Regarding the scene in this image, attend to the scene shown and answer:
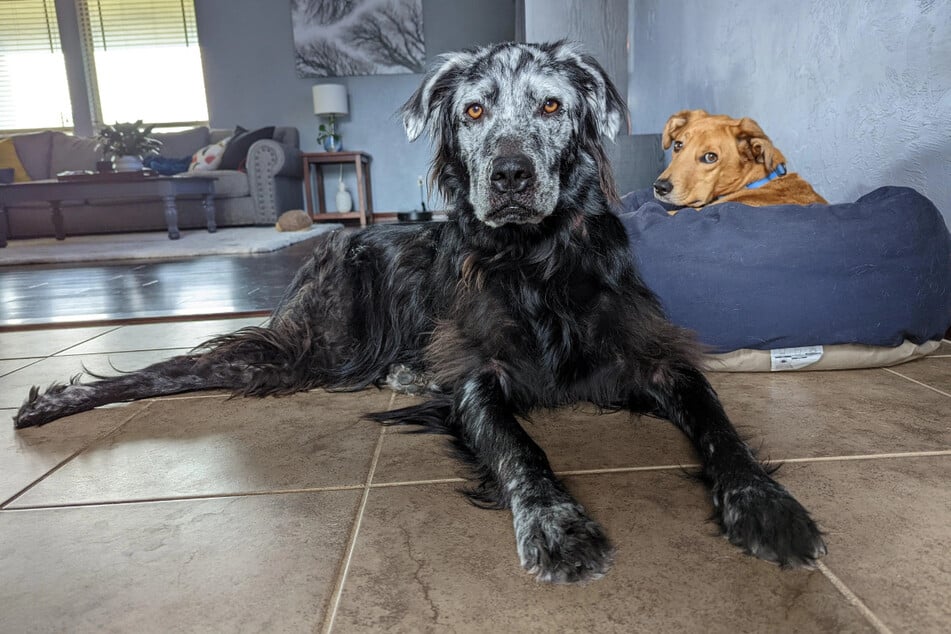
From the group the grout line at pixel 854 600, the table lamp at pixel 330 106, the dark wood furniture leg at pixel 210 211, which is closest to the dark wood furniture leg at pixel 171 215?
the dark wood furniture leg at pixel 210 211

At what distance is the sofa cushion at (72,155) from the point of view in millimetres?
9844

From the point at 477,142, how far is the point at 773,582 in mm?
1405

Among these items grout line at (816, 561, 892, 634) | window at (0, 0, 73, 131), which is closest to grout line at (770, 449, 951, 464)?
grout line at (816, 561, 892, 634)

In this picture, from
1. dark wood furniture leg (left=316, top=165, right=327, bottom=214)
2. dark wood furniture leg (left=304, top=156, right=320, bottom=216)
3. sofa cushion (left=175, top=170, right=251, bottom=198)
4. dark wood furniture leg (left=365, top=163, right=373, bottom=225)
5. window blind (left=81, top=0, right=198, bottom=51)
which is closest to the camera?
sofa cushion (left=175, top=170, right=251, bottom=198)

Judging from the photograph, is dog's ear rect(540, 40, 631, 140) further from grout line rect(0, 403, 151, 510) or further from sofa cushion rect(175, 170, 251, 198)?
sofa cushion rect(175, 170, 251, 198)

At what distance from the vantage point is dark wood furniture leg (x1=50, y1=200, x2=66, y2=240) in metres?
8.45

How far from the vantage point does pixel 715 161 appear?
2.57 meters

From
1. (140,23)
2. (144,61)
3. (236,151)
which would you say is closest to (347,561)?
(236,151)

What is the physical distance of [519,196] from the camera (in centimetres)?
173

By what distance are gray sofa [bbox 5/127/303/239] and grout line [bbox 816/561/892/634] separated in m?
8.62

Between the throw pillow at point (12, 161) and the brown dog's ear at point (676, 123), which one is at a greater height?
the throw pillow at point (12, 161)

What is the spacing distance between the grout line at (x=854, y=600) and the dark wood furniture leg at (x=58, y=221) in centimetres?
979

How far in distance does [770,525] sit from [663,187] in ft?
6.01

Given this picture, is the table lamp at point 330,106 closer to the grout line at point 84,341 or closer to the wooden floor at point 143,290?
the wooden floor at point 143,290
